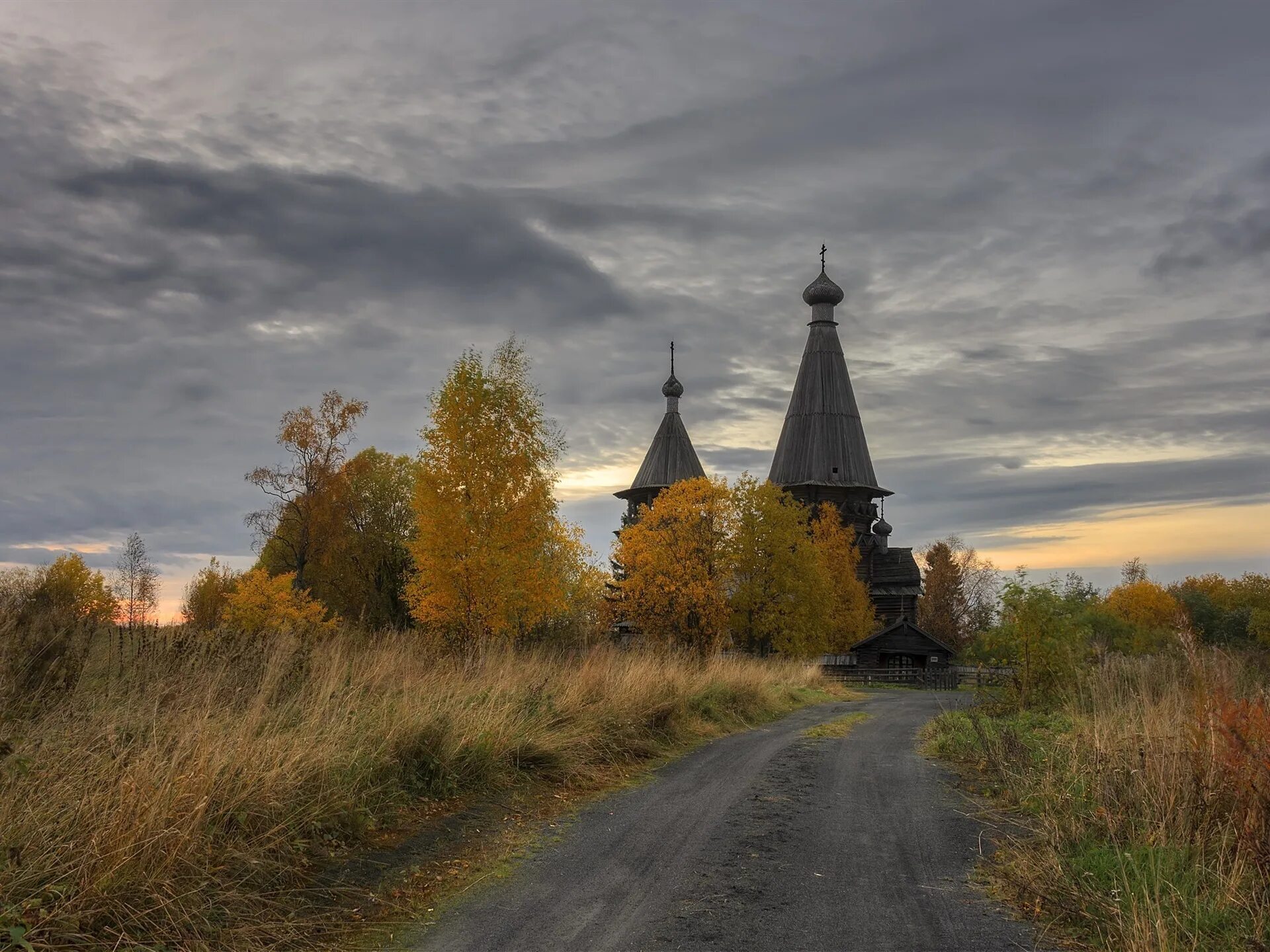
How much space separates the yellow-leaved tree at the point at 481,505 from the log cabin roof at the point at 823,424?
134ft

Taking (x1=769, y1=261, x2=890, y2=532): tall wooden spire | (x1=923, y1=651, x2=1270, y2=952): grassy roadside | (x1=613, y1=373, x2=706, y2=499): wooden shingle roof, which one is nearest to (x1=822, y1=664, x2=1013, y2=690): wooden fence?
(x1=769, y1=261, x2=890, y2=532): tall wooden spire

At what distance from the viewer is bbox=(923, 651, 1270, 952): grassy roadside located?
18.0 ft

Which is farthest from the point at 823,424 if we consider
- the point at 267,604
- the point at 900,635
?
the point at 267,604

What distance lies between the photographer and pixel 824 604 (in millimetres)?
42844

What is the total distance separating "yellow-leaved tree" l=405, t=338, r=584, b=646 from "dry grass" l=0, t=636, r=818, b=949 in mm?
10596

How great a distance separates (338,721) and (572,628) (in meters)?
16.8

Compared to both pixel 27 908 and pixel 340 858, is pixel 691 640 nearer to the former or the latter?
pixel 340 858

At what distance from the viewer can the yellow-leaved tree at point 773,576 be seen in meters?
41.7

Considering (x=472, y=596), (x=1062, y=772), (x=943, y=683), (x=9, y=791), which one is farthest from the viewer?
(x=943, y=683)

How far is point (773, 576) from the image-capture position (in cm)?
4184

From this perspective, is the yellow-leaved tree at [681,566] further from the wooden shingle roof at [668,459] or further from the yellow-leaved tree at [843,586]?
the wooden shingle roof at [668,459]

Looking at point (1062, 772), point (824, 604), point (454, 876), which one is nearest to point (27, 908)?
point (454, 876)

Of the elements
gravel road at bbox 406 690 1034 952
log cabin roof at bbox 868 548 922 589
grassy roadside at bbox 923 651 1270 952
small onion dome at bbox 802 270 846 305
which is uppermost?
small onion dome at bbox 802 270 846 305

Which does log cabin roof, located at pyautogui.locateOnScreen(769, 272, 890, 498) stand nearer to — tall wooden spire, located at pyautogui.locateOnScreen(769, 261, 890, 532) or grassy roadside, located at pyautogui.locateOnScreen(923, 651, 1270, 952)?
tall wooden spire, located at pyautogui.locateOnScreen(769, 261, 890, 532)
